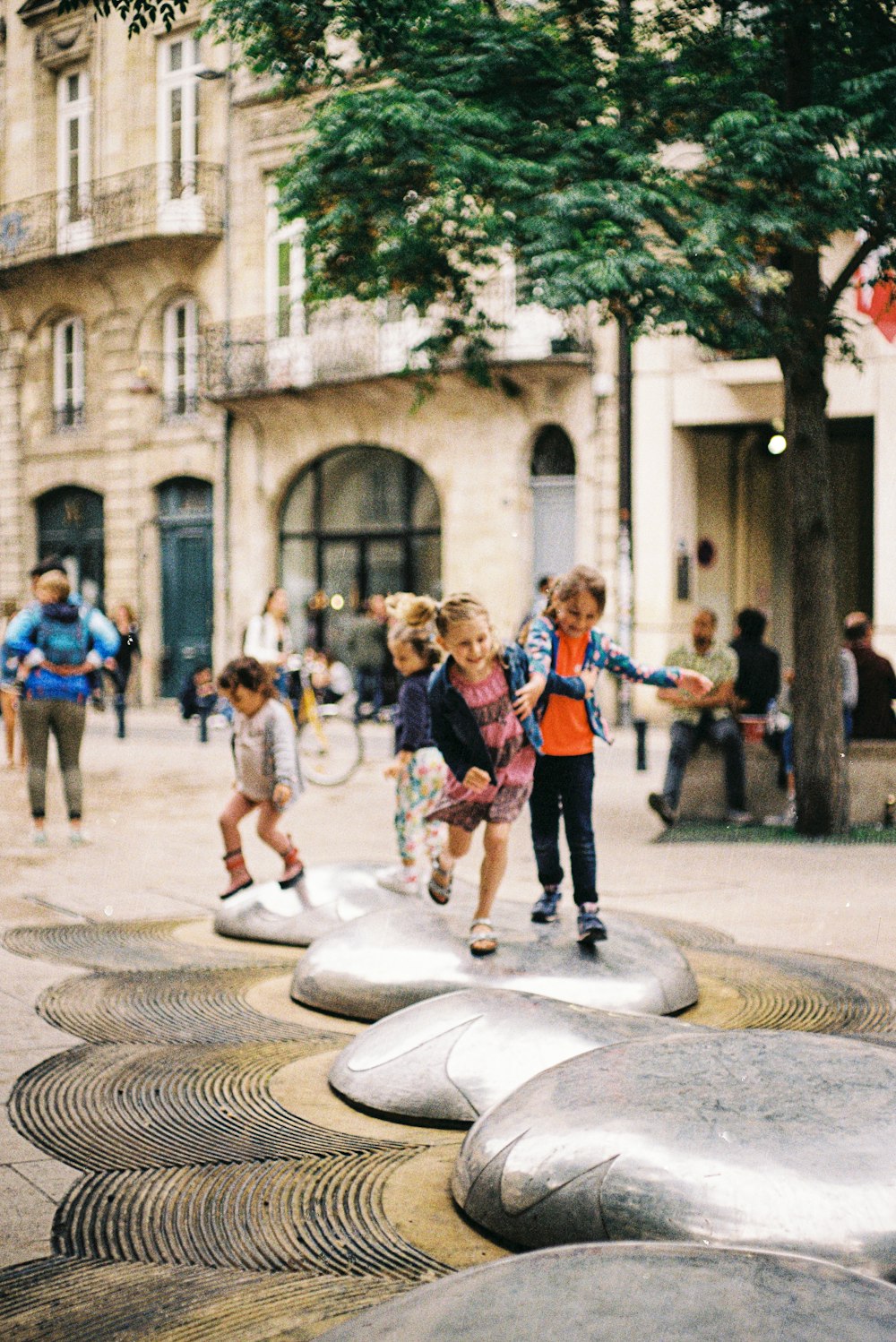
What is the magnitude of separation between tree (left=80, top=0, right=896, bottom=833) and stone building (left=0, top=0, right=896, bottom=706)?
29.5 feet

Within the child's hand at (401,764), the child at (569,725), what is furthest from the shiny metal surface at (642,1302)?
the child's hand at (401,764)

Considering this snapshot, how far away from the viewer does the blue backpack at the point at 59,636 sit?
10617 mm

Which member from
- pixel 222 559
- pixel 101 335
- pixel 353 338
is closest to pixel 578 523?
pixel 353 338

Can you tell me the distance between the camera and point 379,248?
11.4 m

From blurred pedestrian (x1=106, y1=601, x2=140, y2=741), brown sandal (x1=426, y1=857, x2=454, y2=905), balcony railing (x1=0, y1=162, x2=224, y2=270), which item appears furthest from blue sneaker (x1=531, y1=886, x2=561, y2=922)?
balcony railing (x1=0, y1=162, x2=224, y2=270)

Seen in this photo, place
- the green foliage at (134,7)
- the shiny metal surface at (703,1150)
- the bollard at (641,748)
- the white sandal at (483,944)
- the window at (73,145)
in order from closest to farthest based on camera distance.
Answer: the shiny metal surface at (703,1150) < the green foliage at (134,7) < the white sandal at (483,944) < the bollard at (641,748) < the window at (73,145)

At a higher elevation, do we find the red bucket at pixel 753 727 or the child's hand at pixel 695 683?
the child's hand at pixel 695 683

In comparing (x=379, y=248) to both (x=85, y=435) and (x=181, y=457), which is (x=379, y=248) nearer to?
(x=181, y=457)

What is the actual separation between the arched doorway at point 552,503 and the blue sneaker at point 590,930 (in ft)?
56.5

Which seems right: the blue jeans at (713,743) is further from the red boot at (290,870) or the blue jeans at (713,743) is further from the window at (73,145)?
the window at (73,145)

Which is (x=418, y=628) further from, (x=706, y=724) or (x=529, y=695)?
(x=706, y=724)

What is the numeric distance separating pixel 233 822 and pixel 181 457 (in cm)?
2031

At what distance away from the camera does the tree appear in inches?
386

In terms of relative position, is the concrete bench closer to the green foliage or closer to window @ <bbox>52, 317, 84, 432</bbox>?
the green foliage
